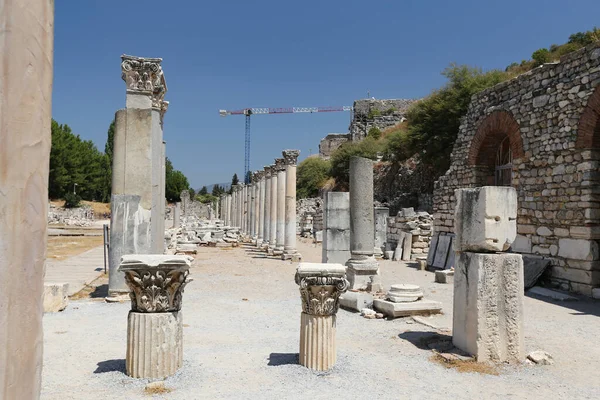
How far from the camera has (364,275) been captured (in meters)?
11.2

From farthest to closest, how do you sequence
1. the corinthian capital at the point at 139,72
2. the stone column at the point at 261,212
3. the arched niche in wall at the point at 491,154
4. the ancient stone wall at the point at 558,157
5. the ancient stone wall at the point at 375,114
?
the ancient stone wall at the point at 375,114 < the stone column at the point at 261,212 < the arched niche in wall at the point at 491,154 < the ancient stone wall at the point at 558,157 < the corinthian capital at the point at 139,72

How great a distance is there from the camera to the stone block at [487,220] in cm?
593

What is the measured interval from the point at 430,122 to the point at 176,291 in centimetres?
2580

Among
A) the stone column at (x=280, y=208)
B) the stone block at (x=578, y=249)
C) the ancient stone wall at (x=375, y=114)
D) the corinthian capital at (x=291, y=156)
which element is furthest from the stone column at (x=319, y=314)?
the ancient stone wall at (x=375, y=114)

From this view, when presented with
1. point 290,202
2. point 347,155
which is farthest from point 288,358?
point 347,155

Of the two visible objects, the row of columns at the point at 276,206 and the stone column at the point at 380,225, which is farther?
the stone column at the point at 380,225

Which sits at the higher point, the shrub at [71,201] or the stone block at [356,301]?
the shrub at [71,201]

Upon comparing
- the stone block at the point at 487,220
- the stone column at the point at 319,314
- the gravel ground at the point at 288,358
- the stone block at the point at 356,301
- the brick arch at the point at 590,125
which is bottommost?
the gravel ground at the point at 288,358

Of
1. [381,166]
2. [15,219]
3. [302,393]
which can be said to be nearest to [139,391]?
[302,393]

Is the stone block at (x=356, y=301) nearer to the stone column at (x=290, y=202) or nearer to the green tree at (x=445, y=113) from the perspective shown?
the stone column at (x=290, y=202)

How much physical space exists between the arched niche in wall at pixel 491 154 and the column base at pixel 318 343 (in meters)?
10.1

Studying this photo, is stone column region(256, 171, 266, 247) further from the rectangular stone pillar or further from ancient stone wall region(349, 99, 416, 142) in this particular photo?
ancient stone wall region(349, 99, 416, 142)

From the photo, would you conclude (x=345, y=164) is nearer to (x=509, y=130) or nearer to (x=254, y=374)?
(x=509, y=130)

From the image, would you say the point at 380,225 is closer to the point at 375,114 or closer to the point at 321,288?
the point at 321,288
